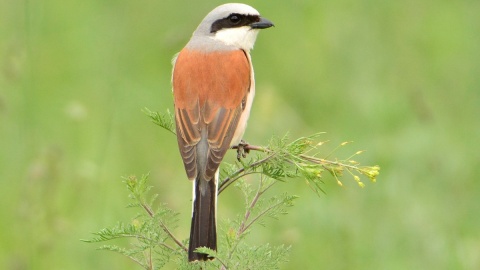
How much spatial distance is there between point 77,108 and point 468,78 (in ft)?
11.5

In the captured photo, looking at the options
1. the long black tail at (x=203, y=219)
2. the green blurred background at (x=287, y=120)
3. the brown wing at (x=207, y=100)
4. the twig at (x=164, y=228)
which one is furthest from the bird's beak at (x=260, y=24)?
the twig at (x=164, y=228)

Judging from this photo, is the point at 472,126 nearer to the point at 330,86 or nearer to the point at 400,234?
the point at 330,86

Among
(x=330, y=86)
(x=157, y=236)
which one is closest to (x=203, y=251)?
(x=157, y=236)

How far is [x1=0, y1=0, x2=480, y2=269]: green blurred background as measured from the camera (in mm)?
6324

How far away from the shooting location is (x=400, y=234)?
21.3 feet

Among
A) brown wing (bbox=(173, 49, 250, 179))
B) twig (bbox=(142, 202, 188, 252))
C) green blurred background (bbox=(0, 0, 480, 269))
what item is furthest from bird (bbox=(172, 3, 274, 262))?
green blurred background (bbox=(0, 0, 480, 269))

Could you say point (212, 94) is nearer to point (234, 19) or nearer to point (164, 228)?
point (234, 19)

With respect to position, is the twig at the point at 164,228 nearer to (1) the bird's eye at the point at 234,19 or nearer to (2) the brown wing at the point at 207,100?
(2) the brown wing at the point at 207,100

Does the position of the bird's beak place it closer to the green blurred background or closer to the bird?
the bird

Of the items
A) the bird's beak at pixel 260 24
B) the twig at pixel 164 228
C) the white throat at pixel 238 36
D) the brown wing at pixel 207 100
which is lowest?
the twig at pixel 164 228

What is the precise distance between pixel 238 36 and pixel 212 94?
673mm

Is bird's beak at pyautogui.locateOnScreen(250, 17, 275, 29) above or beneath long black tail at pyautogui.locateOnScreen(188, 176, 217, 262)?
above

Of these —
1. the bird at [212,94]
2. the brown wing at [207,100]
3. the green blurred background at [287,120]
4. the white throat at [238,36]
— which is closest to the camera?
the bird at [212,94]

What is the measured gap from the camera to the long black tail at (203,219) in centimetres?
394
